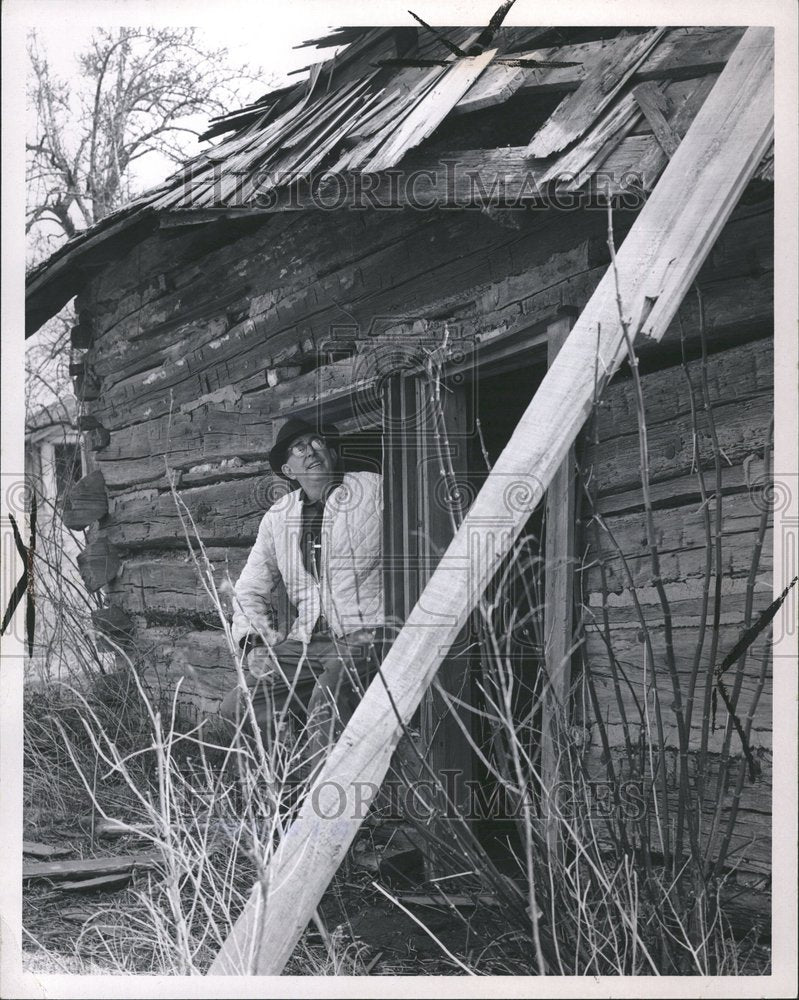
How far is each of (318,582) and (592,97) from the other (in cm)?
170

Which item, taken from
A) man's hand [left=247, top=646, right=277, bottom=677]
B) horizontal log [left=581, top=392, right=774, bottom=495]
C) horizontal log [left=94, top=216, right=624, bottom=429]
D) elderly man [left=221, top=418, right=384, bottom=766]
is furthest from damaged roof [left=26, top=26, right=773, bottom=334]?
man's hand [left=247, top=646, right=277, bottom=677]

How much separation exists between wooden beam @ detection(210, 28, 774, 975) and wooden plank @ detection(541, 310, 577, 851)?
0.50 meters

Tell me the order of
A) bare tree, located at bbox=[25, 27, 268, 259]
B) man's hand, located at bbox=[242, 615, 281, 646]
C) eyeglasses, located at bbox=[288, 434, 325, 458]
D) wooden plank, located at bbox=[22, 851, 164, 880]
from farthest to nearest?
eyeglasses, located at bbox=[288, 434, 325, 458], man's hand, located at bbox=[242, 615, 281, 646], wooden plank, located at bbox=[22, 851, 164, 880], bare tree, located at bbox=[25, 27, 268, 259]

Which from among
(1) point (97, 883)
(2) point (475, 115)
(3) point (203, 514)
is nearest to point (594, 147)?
(2) point (475, 115)

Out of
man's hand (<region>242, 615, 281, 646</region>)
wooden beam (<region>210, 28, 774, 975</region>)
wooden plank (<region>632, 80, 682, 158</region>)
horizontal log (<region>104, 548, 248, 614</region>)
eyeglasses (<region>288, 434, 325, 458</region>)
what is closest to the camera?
wooden beam (<region>210, 28, 774, 975</region>)

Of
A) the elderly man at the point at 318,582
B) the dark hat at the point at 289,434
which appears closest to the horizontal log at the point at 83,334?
the dark hat at the point at 289,434

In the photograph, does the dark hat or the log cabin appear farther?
the dark hat

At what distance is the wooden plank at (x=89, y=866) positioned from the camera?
3.28 meters

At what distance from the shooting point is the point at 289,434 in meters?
3.65

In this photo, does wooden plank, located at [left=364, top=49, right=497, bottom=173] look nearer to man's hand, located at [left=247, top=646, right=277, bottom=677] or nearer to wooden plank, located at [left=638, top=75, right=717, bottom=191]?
wooden plank, located at [left=638, top=75, right=717, bottom=191]

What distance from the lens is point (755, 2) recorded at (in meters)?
2.88

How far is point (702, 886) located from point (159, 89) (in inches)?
116

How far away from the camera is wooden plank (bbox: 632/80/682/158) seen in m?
2.83

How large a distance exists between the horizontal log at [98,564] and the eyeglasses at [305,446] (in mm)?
1563
